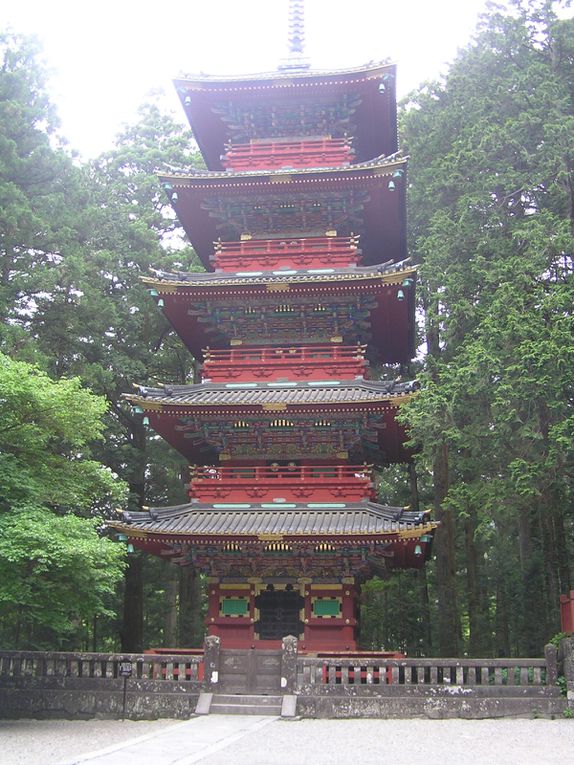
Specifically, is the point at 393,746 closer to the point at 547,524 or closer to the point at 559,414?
the point at 559,414

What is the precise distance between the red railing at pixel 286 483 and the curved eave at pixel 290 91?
10.7 metres

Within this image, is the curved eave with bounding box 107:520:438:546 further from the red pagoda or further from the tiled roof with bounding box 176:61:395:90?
the tiled roof with bounding box 176:61:395:90

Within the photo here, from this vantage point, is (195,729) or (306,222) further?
(306,222)

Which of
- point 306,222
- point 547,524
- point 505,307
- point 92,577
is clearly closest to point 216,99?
point 306,222

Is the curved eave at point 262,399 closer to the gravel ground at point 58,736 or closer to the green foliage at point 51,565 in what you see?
the green foliage at point 51,565

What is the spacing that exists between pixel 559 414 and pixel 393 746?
31.0 ft

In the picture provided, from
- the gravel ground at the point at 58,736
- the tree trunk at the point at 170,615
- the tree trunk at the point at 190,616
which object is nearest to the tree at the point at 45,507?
the gravel ground at the point at 58,736

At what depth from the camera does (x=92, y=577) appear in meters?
14.8

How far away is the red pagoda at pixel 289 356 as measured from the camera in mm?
18109

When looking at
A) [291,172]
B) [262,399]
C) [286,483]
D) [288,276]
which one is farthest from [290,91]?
[286,483]

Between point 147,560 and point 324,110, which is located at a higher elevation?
point 324,110

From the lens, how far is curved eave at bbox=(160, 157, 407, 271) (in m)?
20.3

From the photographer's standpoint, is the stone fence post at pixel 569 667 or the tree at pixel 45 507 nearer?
the tree at pixel 45 507

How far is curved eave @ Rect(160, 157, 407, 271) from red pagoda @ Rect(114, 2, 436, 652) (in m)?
0.06
